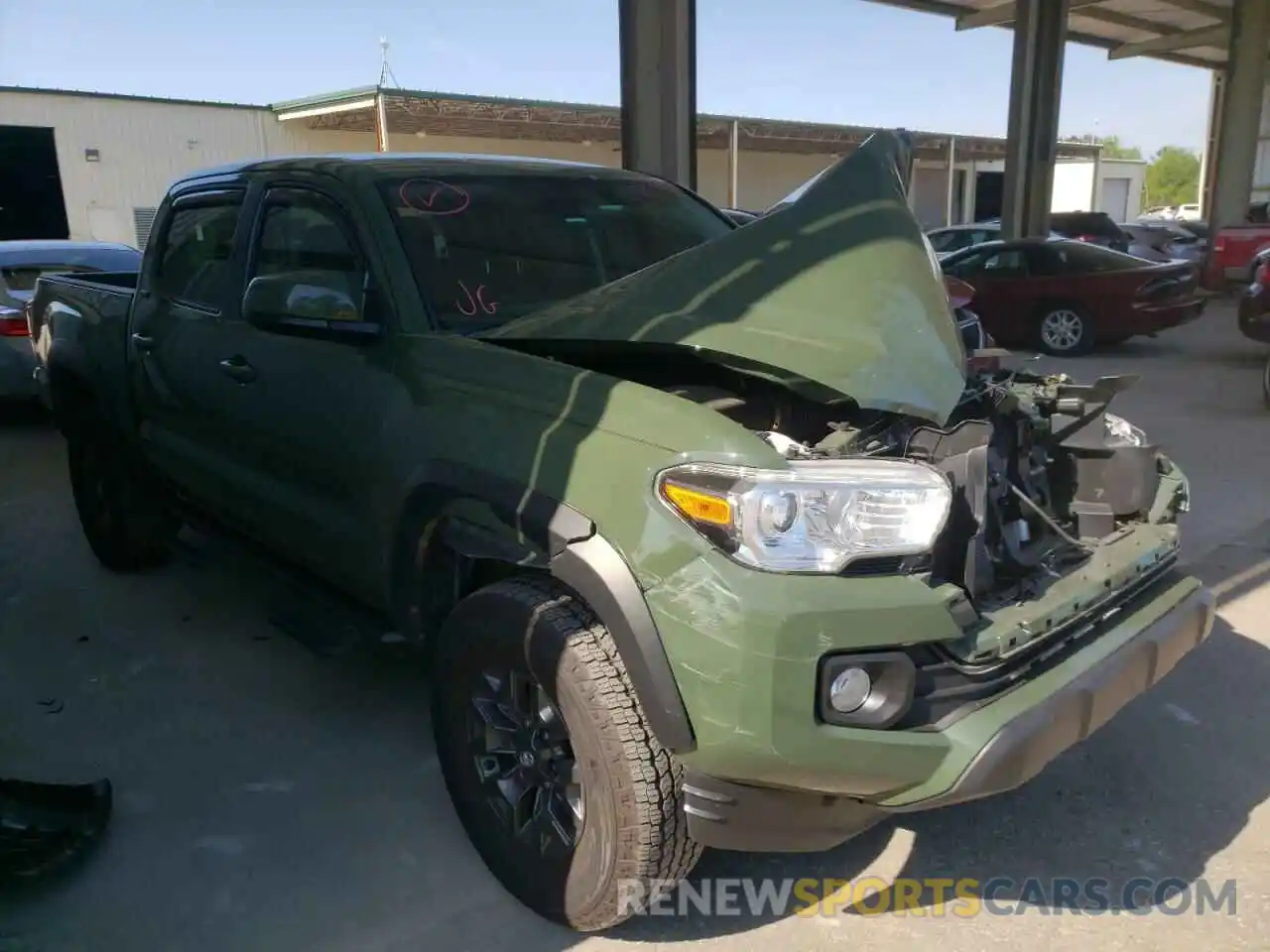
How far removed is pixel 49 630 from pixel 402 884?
8.75 ft

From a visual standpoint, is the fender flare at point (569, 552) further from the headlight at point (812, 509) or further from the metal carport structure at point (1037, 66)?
the metal carport structure at point (1037, 66)

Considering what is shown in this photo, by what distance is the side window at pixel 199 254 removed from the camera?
13.0ft

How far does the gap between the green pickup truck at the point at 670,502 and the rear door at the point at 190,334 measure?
0.13 ft

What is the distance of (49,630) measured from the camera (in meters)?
4.54

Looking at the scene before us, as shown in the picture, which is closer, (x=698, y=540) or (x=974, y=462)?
(x=698, y=540)

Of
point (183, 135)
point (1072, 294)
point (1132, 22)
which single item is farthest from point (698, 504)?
point (183, 135)

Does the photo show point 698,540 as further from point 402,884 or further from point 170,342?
point 170,342

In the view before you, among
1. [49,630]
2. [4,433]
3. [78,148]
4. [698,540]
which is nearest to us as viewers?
[698,540]

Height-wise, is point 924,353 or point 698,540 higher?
point 924,353

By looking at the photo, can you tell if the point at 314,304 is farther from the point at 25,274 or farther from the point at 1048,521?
the point at 25,274

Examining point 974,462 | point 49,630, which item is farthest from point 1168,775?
point 49,630

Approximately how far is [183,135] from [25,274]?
18924 millimetres

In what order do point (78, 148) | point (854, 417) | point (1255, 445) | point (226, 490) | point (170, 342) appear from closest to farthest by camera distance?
point (854, 417) < point (226, 490) < point (170, 342) < point (1255, 445) < point (78, 148)

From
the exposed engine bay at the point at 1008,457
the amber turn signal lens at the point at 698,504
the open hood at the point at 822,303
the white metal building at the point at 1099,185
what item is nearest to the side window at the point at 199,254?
the open hood at the point at 822,303
